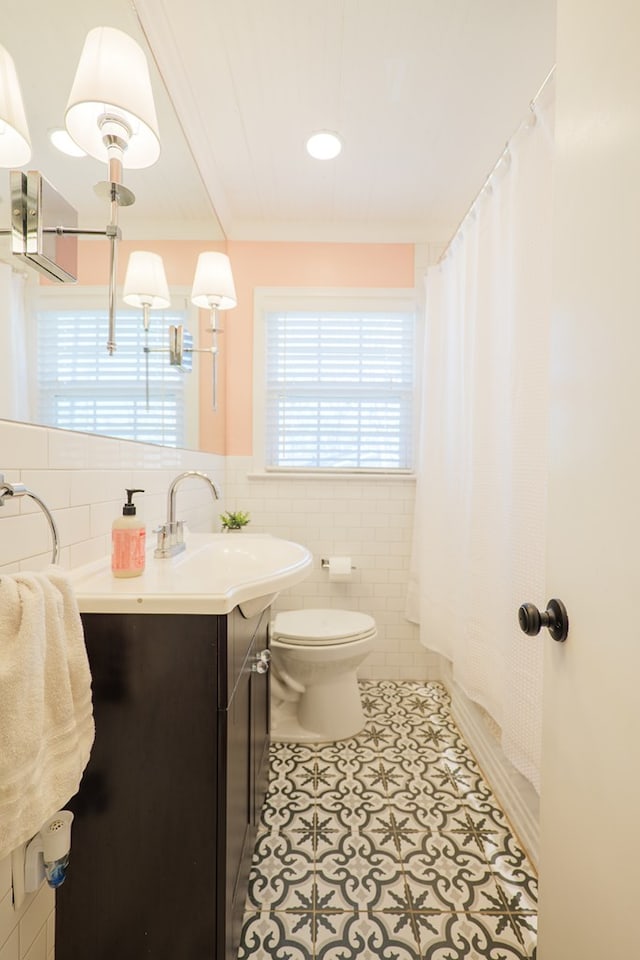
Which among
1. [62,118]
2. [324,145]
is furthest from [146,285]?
[324,145]

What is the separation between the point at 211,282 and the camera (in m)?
1.87

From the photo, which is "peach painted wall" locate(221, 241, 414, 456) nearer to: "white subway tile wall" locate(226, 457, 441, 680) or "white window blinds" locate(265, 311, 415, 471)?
"white window blinds" locate(265, 311, 415, 471)

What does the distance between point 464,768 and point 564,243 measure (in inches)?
72.7

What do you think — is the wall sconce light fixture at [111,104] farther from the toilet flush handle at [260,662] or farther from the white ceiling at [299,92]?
the toilet flush handle at [260,662]

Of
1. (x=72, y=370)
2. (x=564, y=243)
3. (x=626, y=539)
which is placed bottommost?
(x=626, y=539)

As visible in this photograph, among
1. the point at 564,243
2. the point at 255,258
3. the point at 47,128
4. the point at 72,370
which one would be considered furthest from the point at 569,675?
the point at 255,258

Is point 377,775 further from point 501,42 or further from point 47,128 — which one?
point 501,42

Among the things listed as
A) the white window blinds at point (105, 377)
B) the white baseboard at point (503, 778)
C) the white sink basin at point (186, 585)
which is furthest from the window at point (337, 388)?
the white baseboard at point (503, 778)

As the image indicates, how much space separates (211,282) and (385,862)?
2153mm

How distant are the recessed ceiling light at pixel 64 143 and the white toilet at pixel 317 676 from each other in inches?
65.8

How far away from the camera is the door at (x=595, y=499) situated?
0.57m

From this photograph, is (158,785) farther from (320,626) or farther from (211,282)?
(211,282)

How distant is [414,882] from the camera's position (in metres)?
1.25

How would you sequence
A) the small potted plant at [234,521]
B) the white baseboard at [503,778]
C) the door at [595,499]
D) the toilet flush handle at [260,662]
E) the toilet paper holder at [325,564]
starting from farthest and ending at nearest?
the toilet paper holder at [325,564], the small potted plant at [234,521], the white baseboard at [503,778], the toilet flush handle at [260,662], the door at [595,499]
